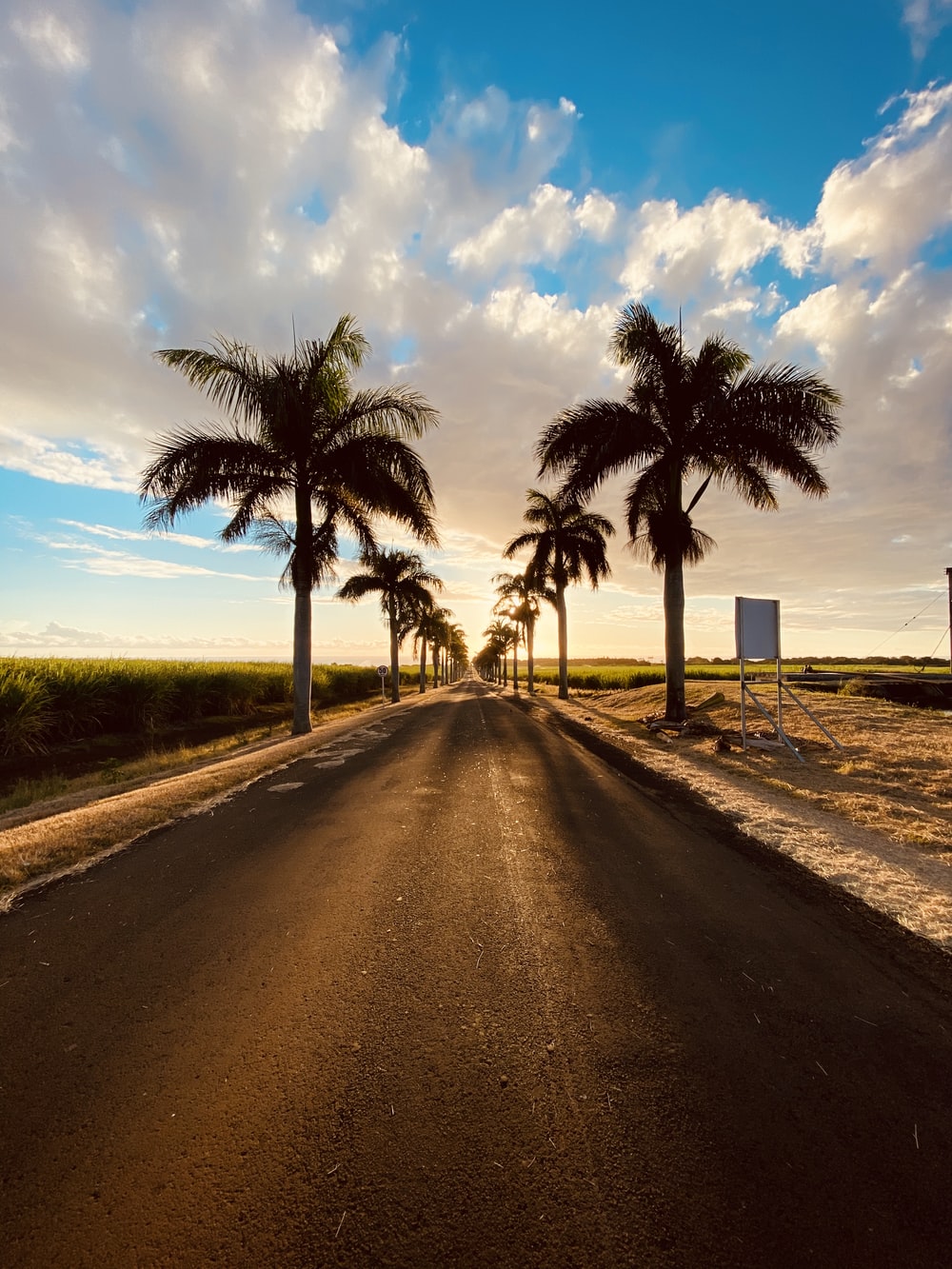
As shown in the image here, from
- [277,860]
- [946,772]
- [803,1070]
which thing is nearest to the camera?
[803,1070]

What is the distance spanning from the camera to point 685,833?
561 centimetres

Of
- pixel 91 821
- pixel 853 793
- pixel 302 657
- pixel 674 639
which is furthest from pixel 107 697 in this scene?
pixel 853 793

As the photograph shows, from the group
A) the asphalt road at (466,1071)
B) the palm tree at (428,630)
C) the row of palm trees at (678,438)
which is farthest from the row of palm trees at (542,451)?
the palm tree at (428,630)

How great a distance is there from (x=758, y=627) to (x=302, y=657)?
11.2 meters

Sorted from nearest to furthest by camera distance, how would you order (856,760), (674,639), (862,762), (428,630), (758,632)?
(862,762)
(856,760)
(758,632)
(674,639)
(428,630)

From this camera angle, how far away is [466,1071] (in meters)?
2.34

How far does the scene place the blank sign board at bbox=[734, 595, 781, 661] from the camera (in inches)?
425

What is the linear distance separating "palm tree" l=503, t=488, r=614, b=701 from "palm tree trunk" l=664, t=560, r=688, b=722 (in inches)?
576

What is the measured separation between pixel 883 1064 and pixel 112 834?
606cm

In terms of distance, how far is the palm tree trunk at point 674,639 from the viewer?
44.8 feet

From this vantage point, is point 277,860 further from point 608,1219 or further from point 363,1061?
point 608,1219

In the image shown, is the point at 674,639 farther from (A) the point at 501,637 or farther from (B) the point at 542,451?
(A) the point at 501,637

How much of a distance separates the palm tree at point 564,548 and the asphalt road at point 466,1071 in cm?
2510

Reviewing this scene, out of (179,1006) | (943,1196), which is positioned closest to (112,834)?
(179,1006)
